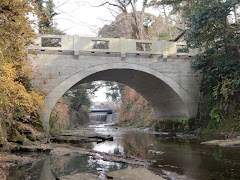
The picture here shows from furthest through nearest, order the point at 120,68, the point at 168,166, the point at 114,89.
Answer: the point at 114,89, the point at 120,68, the point at 168,166

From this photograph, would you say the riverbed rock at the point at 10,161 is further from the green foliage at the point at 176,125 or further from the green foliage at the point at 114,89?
the green foliage at the point at 114,89

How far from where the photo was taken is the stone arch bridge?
12.3 m

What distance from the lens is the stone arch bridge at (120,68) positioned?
12.3 metres

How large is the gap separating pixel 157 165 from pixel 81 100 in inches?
883

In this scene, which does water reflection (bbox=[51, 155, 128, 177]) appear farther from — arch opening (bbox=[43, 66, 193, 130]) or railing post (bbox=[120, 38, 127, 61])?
railing post (bbox=[120, 38, 127, 61])

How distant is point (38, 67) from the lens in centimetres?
1230

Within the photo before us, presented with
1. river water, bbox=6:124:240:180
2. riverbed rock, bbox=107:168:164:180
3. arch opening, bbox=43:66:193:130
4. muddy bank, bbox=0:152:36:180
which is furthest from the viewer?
arch opening, bbox=43:66:193:130

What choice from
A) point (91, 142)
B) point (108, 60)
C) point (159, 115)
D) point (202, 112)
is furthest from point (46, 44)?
point (202, 112)

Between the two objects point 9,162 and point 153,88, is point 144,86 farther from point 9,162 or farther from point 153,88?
point 9,162

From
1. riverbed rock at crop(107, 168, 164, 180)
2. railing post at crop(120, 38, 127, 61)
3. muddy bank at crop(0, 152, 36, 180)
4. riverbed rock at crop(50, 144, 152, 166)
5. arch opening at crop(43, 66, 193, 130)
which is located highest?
railing post at crop(120, 38, 127, 61)

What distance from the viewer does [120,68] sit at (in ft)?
44.2

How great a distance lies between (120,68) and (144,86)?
11.5ft

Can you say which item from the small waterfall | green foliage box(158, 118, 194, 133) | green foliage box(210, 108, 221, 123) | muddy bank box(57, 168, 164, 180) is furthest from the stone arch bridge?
the small waterfall

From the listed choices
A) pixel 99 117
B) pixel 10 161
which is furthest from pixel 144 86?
pixel 99 117
